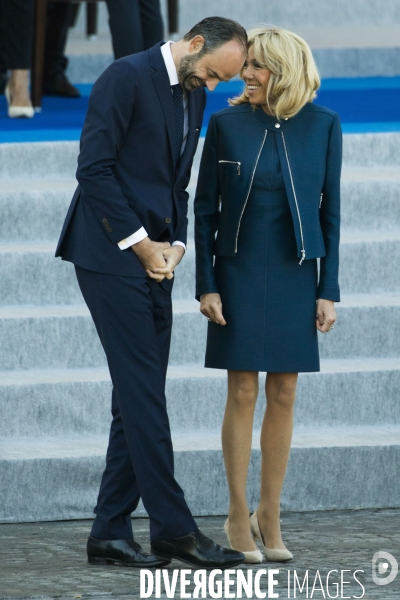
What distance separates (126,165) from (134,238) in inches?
7.6

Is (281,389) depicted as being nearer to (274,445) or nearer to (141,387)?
(274,445)

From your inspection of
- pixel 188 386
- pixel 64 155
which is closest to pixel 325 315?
pixel 188 386

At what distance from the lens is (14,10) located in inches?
225

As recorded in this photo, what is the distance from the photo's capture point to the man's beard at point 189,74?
2990 millimetres

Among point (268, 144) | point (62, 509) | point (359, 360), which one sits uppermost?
point (268, 144)

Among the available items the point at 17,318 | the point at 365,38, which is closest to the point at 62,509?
the point at 17,318

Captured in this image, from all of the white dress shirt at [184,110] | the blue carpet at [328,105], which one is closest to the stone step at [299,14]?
the blue carpet at [328,105]

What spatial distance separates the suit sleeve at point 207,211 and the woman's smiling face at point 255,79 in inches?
5.4

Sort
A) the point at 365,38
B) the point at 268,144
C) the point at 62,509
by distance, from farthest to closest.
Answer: the point at 365,38 < the point at 62,509 < the point at 268,144

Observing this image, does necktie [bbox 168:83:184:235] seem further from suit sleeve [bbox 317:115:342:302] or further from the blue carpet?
the blue carpet

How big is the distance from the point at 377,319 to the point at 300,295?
1144 millimetres

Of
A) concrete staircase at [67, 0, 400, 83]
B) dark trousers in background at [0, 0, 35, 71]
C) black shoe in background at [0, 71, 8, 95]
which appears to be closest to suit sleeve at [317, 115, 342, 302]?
dark trousers in background at [0, 0, 35, 71]

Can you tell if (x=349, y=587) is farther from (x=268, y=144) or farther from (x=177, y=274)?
(x=177, y=274)

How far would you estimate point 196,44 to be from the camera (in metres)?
2.97
